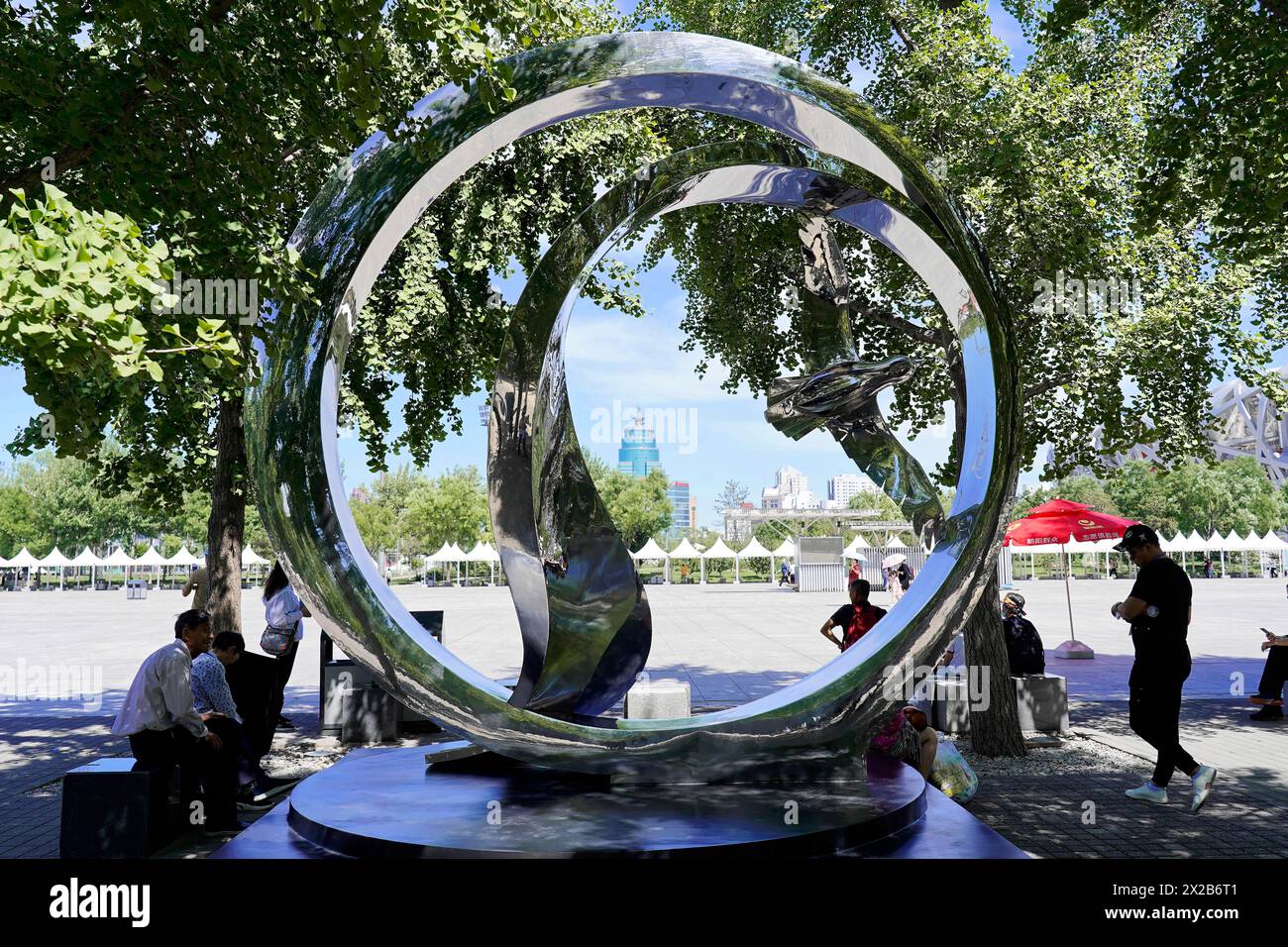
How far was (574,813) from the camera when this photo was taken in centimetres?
440

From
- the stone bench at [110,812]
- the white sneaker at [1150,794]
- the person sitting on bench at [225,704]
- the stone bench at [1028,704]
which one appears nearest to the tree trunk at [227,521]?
the person sitting on bench at [225,704]

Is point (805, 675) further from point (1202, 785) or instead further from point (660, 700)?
point (1202, 785)

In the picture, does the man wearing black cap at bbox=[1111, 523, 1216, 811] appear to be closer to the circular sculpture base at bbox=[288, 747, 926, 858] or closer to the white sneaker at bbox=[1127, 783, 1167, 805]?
the white sneaker at bbox=[1127, 783, 1167, 805]

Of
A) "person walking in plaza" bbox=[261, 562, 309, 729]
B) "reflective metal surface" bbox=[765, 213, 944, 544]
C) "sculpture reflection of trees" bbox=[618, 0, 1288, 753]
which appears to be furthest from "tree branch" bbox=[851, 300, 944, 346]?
"person walking in plaza" bbox=[261, 562, 309, 729]

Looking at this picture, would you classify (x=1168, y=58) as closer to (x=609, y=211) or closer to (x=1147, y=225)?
(x=1147, y=225)

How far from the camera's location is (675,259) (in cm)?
1316

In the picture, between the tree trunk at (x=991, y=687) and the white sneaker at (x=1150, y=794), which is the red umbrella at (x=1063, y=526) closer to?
the tree trunk at (x=991, y=687)

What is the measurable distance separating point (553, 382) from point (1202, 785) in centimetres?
569

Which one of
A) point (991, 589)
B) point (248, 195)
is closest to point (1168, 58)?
point (991, 589)

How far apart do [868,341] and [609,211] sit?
6.28 meters

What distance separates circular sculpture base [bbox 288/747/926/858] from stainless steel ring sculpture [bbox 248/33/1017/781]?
216 millimetres

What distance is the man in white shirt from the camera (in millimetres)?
6242

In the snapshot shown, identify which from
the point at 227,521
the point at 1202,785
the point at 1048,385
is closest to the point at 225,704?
the point at 227,521
